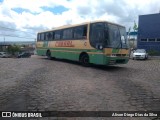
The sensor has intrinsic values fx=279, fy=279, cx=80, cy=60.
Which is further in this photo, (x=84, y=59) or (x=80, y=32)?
(x=80, y=32)

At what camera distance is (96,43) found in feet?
58.4

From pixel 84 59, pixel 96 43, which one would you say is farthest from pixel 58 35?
pixel 96 43

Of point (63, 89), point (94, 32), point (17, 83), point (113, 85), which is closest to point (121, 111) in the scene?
point (63, 89)

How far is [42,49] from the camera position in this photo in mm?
27656

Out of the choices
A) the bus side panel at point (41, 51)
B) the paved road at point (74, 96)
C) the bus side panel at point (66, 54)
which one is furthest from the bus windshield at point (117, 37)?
the bus side panel at point (41, 51)

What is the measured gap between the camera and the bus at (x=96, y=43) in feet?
56.4

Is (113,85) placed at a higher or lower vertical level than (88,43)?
lower

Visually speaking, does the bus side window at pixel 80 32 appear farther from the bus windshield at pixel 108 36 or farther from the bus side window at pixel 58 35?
the bus side window at pixel 58 35

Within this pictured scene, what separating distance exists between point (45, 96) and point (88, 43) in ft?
34.3

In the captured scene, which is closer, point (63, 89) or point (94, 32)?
point (63, 89)

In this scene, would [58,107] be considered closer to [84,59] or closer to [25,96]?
[25,96]

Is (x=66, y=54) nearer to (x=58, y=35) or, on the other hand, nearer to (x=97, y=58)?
(x=58, y=35)

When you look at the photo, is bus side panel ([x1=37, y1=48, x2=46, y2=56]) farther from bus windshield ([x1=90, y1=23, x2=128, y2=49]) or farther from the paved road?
the paved road

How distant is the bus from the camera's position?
1720 cm
